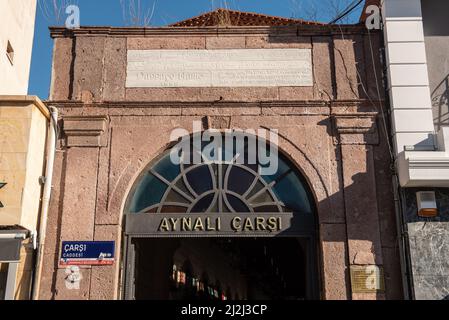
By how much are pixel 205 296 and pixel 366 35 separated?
343 inches

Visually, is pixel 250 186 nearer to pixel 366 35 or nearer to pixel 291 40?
pixel 291 40

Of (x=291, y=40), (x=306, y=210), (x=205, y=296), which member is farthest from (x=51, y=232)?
(x=205, y=296)

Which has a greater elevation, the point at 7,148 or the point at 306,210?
the point at 7,148

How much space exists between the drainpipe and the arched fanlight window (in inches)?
48.4

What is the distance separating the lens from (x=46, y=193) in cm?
862

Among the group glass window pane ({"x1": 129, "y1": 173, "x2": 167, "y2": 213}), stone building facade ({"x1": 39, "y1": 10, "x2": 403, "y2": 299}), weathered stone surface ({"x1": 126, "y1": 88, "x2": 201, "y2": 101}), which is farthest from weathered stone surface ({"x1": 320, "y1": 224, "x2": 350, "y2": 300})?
weathered stone surface ({"x1": 126, "y1": 88, "x2": 201, "y2": 101})

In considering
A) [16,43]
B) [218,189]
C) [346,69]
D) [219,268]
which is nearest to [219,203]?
[218,189]

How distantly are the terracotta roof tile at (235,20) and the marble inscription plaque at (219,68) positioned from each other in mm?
1450

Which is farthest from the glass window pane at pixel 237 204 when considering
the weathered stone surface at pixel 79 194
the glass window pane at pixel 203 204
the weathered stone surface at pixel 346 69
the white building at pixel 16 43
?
the white building at pixel 16 43

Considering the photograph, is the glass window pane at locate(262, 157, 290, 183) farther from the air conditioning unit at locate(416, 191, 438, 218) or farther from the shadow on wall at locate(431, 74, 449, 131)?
the shadow on wall at locate(431, 74, 449, 131)

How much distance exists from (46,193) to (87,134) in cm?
110

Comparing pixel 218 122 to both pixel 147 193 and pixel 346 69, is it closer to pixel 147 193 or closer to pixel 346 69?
pixel 147 193

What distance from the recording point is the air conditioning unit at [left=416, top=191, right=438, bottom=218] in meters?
8.28

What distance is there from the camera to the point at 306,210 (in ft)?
29.1
